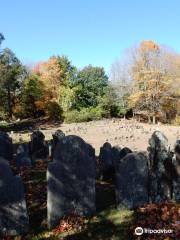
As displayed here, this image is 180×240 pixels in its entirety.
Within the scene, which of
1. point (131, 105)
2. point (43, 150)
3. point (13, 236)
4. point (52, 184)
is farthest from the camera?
point (131, 105)

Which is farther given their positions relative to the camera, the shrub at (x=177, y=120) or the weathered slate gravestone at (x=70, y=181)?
the shrub at (x=177, y=120)

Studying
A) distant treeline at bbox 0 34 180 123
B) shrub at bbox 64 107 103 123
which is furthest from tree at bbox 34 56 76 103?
shrub at bbox 64 107 103 123

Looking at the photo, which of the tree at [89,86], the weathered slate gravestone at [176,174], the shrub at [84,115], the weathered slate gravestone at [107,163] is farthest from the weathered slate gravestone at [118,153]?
the tree at [89,86]

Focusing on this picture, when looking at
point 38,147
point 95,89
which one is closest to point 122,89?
point 95,89

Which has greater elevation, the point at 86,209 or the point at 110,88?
the point at 110,88

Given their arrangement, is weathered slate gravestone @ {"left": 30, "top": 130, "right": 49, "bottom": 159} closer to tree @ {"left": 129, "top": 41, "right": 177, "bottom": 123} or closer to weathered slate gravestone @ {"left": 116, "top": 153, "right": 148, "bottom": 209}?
weathered slate gravestone @ {"left": 116, "top": 153, "right": 148, "bottom": 209}

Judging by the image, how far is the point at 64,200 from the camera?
10.4 m

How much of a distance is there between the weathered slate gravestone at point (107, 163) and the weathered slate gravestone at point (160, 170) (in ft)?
11.1

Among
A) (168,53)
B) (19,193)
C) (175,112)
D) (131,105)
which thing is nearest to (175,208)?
(19,193)

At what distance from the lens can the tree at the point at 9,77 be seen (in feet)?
165

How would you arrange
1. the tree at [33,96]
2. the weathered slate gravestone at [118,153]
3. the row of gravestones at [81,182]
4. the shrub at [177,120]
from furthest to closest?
1. the tree at [33,96]
2. the shrub at [177,120]
3. the weathered slate gravestone at [118,153]
4. the row of gravestones at [81,182]

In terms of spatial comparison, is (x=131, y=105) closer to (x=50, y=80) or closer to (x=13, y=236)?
(x=50, y=80)

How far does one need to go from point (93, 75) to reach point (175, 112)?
43.1ft

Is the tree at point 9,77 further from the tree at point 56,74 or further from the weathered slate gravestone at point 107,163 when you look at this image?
the weathered slate gravestone at point 107,163
